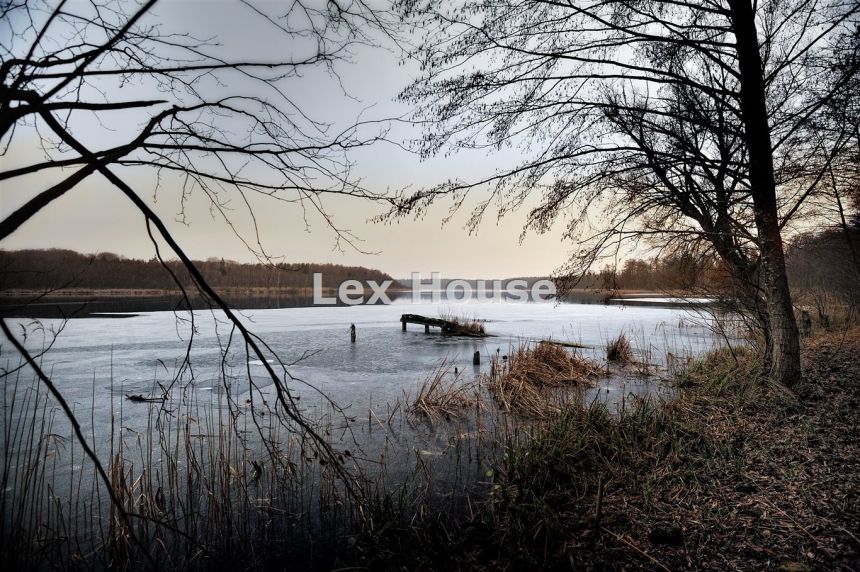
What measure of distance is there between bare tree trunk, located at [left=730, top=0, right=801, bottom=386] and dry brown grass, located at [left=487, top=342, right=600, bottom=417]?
279 cm

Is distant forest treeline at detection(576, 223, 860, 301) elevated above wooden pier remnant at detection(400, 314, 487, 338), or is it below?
above

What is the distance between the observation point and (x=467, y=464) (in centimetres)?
509

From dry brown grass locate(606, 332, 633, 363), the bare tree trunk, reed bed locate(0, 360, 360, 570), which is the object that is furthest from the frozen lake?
the bare tree trunk

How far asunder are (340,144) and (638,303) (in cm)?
6124

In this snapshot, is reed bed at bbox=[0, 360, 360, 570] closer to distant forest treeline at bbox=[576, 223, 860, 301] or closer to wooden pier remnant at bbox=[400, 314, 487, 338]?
distant forest treeline at bbox=[576, 223, 860, 301]

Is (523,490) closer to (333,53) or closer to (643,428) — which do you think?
(643,428)

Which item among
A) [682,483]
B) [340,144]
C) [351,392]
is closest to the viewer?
[340,144]

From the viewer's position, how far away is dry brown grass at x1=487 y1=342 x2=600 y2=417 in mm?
7234

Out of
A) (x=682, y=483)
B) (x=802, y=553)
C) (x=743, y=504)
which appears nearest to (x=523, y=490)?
(x=682, y=483)

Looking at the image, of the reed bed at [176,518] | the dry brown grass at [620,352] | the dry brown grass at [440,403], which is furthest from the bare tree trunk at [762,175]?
the dry brown grass at [620,352]

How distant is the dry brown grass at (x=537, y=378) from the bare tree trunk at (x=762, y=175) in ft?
9.17

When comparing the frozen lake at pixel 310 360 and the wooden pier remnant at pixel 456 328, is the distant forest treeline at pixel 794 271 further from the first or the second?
the wooden pier remnant at pixel 456 328

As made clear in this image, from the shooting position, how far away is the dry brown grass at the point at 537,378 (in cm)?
723

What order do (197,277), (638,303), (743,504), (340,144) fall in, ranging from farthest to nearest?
(638,303), (743,504), (340,144), (197,277)
